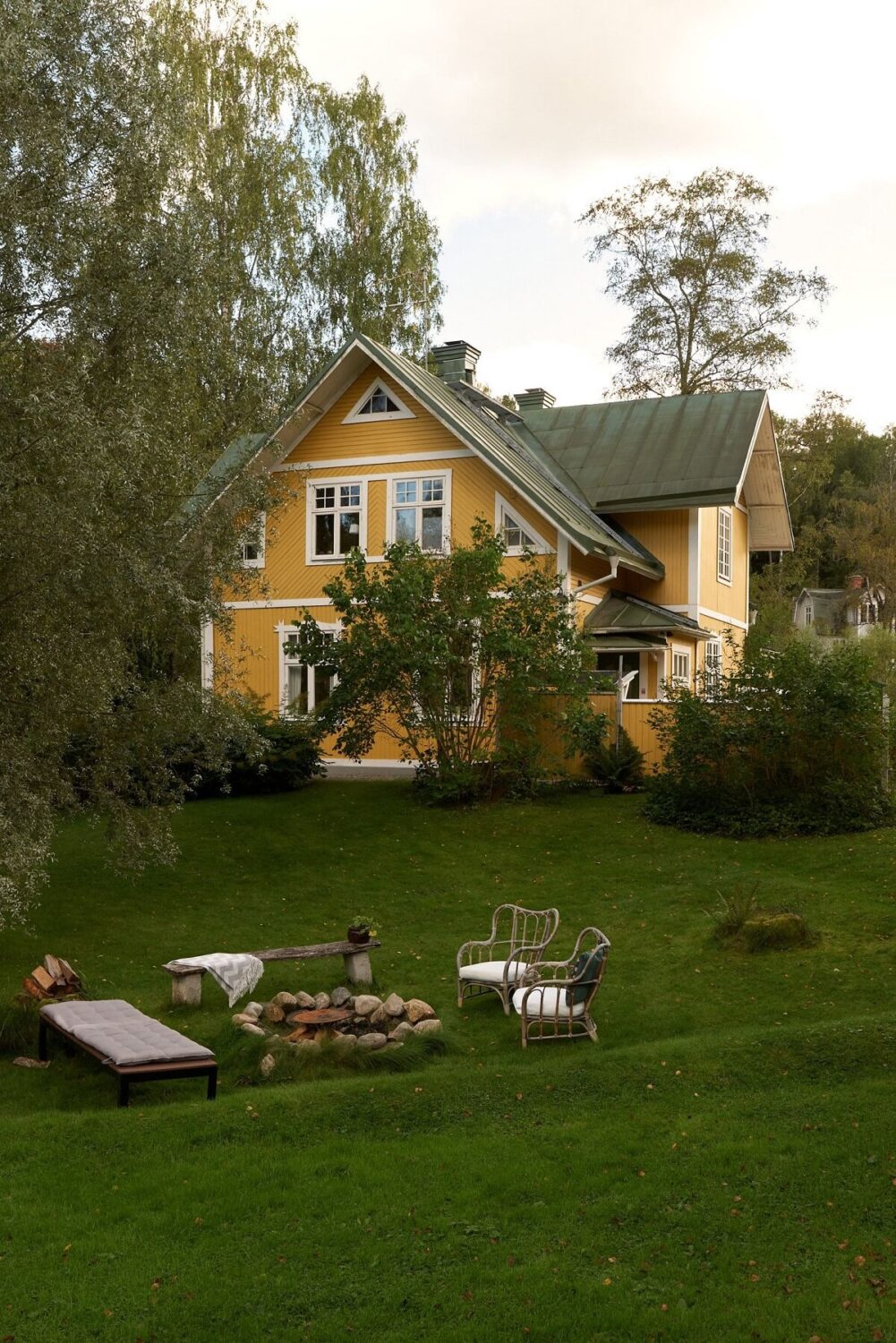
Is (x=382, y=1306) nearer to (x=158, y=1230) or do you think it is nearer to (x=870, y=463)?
(x=158, y=1230)

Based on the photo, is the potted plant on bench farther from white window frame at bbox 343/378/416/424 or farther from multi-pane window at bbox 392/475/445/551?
white window frame at bbox 343/378/416/424

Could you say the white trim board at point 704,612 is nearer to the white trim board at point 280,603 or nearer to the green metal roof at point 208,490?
the white trim board at point 280,603

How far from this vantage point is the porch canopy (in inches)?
916

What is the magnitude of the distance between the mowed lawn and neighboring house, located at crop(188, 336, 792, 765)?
10.8 m

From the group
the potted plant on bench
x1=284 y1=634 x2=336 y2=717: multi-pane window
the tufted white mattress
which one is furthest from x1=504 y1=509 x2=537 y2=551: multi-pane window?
the tufted white mattress

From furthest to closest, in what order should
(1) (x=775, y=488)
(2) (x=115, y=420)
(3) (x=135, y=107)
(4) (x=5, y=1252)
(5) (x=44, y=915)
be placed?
(1) (x=775, y=488), (5) (x=44, y=915), (3) (x=135, y=107), (2) (x=115, y=420), (4) (x=5, y=1252)

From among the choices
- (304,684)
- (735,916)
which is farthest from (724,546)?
(735,916)

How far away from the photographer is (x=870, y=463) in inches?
2156

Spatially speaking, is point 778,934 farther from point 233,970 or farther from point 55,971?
point 55,971

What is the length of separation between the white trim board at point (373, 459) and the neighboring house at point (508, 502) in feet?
0.09

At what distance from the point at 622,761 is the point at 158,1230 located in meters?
15.3

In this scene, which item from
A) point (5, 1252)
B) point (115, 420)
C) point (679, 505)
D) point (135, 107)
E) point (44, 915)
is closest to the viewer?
point (5, 1252)

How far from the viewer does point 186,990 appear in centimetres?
1157

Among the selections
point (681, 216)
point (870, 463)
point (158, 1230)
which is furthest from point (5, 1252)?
point (870, 463)
